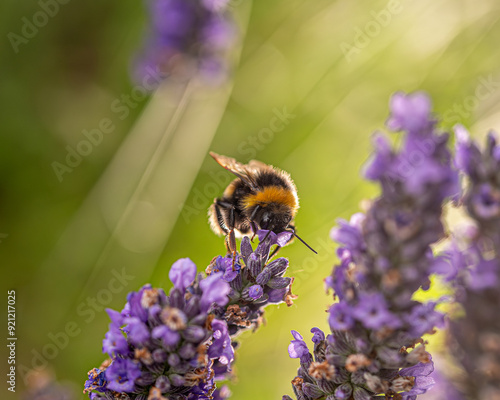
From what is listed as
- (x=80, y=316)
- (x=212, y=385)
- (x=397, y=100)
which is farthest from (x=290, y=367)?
(x=397, y=100)

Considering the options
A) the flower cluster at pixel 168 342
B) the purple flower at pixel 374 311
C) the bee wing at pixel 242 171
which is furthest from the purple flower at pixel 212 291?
the bee wing at pixel 242 171

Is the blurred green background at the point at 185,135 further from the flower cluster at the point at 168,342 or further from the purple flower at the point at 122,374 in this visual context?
the purple flower at the point at 122,374

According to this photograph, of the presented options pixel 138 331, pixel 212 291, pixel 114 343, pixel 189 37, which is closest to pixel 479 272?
pixel 212 291

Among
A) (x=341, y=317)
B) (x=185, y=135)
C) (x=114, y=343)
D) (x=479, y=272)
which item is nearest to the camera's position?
(x=479, y=272)

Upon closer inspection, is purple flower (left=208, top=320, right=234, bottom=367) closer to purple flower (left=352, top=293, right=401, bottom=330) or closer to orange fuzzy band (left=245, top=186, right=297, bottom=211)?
purple flower (left=352, top=293, right=401, bottom=330)

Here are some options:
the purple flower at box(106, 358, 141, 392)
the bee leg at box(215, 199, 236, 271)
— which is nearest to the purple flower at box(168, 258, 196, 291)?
the purple flower at box(106, 358, 141, 392)

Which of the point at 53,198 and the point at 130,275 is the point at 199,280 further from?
the point at 53,198

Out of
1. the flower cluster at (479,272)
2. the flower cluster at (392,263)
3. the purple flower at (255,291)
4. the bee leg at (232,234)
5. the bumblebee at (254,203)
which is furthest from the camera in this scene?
the bumblebee at (254,203)

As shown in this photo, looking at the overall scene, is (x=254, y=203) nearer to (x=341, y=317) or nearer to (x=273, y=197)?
(x=273, y=197)
